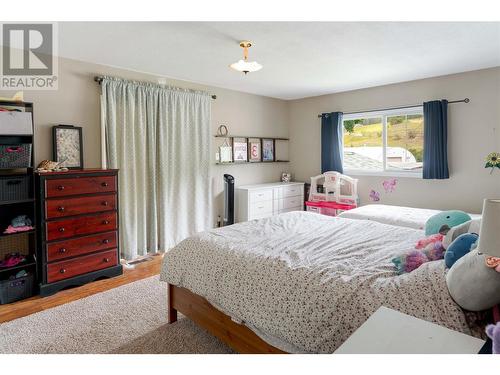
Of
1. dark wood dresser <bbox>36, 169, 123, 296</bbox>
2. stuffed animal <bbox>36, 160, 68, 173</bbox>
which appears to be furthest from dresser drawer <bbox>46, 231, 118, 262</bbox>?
stuffed animal <bbox>36, 160, 68, 173</bbox>

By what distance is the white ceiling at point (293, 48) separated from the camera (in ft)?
8.70

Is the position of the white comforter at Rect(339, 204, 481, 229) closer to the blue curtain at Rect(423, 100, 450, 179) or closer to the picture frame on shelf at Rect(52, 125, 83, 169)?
the blue curtain at Rect(423, 100, 450, 179)

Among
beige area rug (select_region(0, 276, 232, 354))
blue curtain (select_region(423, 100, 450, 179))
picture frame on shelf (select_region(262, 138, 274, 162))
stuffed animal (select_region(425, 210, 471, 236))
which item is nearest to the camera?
beige area rug (select_region(0, 276, 232, 354))

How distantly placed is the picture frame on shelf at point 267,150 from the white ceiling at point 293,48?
147 centimetres

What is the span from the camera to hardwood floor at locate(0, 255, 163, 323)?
2.68 m

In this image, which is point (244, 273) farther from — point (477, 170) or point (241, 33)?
Result: point (477, 170)

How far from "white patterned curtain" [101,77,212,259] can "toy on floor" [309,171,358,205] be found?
73.1 inches

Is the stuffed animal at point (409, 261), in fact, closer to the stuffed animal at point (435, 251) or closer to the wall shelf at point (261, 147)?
the stuffed animal at point (435, 251)

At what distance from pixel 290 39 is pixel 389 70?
5.61 feet

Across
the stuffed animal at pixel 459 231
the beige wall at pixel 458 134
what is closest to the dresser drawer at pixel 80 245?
the stuffed animal at pixel 459 231

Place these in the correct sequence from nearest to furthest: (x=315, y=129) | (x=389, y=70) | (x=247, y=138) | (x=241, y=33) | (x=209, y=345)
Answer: (x=209, y=345)
(x=241, y=33)
(x=389, y=70)
(x=247, y=138)
(x=315, y=129)

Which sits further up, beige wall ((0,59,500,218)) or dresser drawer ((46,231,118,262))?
beige wall ((0,59,500,218))
